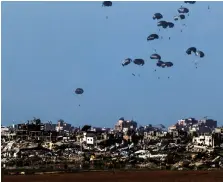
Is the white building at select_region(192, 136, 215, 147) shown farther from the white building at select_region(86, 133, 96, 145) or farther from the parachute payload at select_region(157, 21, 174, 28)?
the parachute payload at select_region(157, 21, 174, 28)

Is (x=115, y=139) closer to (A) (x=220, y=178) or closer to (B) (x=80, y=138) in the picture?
(B) (x=80, y=138)

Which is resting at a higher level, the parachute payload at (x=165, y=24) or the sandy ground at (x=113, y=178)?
the parachute payload at (x=165, y=24)

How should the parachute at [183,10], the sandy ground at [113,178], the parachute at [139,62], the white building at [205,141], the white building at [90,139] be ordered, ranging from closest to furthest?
the sandy ground at [113,178], the parachute at [183,10], the parachute at [139,62], the white building at [205,141], the white building at [90,139]

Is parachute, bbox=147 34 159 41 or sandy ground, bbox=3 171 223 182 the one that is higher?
parachute, bbox=147 34 159 41

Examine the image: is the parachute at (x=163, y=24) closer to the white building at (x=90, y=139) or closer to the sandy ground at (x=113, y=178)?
the sandy ground at (x=113, y=178)

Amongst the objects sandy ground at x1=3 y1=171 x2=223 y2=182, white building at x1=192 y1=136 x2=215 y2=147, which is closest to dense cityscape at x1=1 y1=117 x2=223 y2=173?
white building at x1=192 y1=136 x2=215 y2=147

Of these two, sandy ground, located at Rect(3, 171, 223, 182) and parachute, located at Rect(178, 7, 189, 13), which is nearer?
sandy ground, located at Rect(3, 171, 223, 182)

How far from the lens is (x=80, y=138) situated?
121 m

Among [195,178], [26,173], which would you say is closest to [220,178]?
[195,178]

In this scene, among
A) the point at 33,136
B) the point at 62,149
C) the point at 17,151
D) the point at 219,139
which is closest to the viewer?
the point at 17,151

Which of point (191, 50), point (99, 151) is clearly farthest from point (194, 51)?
point (99, 151)

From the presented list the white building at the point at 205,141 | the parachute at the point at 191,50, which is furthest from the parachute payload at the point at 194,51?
the white building at the point at 205,141

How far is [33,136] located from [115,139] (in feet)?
49.0

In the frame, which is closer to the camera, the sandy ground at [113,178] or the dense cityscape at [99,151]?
the sandy ground at [113,178]
